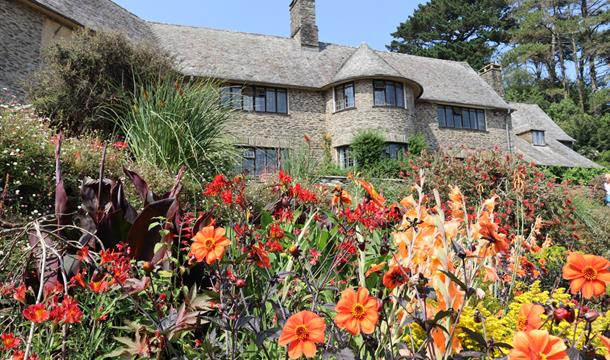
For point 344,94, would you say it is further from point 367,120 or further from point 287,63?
point 287,63

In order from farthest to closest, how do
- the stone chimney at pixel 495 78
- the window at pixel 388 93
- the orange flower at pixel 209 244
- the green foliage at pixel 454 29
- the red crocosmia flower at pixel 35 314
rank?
the green foliage at pixel 454 29 < the stone chimney at pixel 495 78 < the window at pixel 388 93 < the orange flower at pixel 209 244 < the red crocosmia flower at pixel 35 314

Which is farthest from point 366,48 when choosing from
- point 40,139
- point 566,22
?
point 566,22

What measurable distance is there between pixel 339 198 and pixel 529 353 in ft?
4.98

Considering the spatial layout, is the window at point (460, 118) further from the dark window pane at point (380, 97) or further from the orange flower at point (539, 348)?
the orange flower at point (539, 348)

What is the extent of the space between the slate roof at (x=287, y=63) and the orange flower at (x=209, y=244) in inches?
674

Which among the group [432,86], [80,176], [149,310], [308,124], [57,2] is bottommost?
[149,310]

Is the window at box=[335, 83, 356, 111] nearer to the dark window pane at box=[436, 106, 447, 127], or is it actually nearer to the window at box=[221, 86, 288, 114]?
the window at box=[221, 86, 288, 114]

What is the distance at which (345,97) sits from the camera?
65.7ft

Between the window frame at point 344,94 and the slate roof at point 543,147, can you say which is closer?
the window frame at point 344,94

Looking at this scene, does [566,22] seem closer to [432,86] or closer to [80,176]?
[432,86]

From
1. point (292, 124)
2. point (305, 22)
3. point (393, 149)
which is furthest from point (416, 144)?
point (305, 22)

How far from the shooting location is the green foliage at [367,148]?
18.3m

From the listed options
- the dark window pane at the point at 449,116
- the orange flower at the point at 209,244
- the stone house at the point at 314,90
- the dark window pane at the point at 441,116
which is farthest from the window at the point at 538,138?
the orange flower at the point at 209,244

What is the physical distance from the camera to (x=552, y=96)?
4091cm
